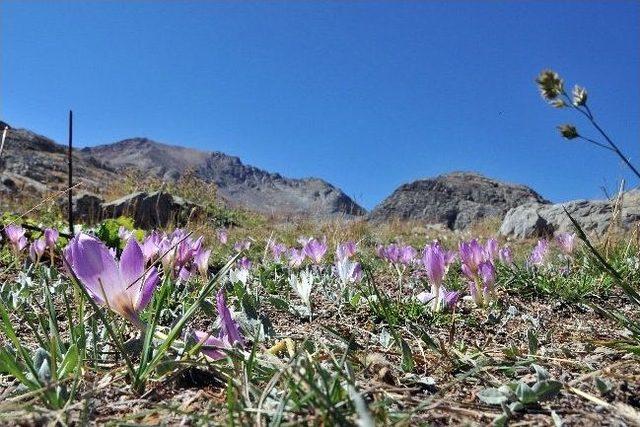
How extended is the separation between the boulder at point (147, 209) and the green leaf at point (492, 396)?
10048 mm

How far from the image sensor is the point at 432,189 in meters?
25.4

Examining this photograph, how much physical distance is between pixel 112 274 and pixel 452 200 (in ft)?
80.4

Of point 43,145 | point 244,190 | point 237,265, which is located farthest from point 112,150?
point 237,265

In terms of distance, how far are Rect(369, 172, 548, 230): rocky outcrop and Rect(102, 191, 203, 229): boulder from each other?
39.8ft

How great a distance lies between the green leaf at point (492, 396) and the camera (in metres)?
1.04

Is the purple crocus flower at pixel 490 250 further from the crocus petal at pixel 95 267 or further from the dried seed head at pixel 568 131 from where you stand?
the crocus petal at pixel 95 267

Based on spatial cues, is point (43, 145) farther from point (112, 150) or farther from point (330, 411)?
point (112, 150)

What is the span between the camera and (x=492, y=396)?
106cm

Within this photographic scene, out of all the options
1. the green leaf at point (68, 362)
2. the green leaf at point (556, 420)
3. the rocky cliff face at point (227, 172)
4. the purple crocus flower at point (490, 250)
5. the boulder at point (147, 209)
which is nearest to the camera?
the green leaf at point (556, 420)

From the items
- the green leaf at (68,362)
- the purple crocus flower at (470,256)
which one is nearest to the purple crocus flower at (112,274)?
the green leaf at (68,362)

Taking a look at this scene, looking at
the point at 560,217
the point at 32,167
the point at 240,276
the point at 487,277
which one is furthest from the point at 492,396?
the point at 32,167

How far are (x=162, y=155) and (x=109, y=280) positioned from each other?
16213cm

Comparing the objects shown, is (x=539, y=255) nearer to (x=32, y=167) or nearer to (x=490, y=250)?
(x=490, y=250)

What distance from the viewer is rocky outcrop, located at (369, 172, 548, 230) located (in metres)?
23.3
